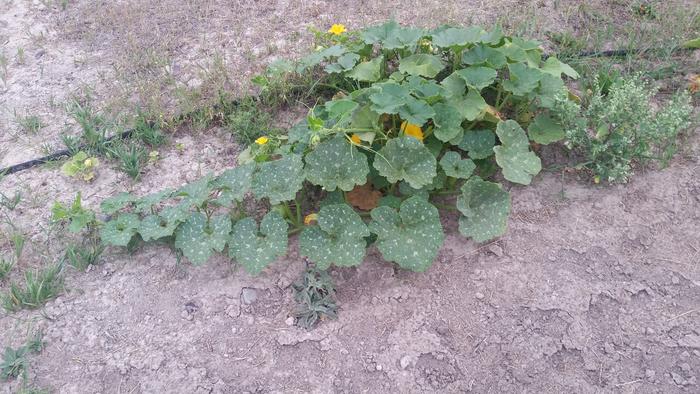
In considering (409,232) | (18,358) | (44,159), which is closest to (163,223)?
(18,358)

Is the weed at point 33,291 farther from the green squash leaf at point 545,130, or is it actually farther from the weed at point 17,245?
the green squash leaf at point 545,130

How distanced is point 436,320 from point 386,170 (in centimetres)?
74

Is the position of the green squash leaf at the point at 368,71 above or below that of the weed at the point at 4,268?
above

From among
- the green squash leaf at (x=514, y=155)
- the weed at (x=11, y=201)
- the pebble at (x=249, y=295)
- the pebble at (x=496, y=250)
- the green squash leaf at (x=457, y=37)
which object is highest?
the green squash leaf at (x=457, y=37)

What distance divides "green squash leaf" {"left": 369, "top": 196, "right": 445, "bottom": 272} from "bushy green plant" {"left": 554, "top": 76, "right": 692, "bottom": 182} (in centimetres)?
94

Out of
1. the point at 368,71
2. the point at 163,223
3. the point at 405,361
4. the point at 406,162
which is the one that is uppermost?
the point at 368,71

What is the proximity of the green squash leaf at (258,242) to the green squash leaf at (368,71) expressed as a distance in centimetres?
103

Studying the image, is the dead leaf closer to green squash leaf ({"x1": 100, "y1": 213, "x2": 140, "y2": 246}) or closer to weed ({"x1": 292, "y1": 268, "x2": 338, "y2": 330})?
weed ({"x1": 292, "y1": 268, "x2": 338, "y2": 330})

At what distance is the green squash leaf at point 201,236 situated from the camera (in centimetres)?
264

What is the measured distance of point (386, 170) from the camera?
2707 mm

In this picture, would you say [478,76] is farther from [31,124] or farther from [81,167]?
[31,124]

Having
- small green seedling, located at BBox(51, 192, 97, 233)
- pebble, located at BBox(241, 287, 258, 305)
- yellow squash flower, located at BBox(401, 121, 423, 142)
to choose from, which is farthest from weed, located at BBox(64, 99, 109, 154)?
yellow squash flower, located at BBox(401, 121, 423, 142)

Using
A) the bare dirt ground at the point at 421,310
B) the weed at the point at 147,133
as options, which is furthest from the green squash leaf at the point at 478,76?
the weed at the point at 147,133

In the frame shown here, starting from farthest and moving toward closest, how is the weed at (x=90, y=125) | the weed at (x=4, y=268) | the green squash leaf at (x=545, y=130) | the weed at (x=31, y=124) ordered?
the weed at (x=31, y=124)
the weed at (x=90, y=125)
the green squash leaf at (x=545, y=130)
the weed at (x=4, y=268)
